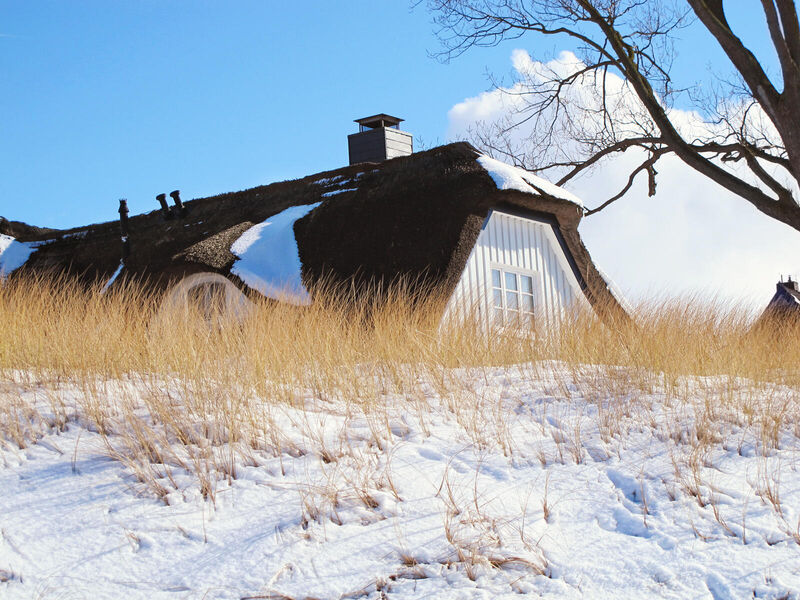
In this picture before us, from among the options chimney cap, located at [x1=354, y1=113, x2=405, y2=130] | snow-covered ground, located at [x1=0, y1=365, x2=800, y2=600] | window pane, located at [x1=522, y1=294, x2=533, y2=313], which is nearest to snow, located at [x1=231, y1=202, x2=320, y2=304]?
window pane, located at [x1=522, y1=294, x2=533, y2=313]

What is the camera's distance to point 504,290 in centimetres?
838

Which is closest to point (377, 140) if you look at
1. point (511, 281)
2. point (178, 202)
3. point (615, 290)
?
point (178, 202)

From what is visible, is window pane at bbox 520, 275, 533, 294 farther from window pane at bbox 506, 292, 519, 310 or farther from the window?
window pane at bbox 506, 292, 519, 310

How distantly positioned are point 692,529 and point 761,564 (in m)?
0.31

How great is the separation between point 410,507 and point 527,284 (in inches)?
230

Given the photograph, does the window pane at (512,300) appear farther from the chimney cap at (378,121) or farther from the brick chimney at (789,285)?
the brick chimney at (789,285)

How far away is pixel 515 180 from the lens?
817 centimetres

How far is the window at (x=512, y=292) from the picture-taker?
8266 millimetres

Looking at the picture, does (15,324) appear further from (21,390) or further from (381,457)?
(381,457)

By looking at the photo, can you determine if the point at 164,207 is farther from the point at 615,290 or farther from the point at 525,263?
the point at 615,290

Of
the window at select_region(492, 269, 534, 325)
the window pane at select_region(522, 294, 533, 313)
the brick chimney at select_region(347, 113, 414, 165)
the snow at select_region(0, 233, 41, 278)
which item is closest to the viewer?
the window at select_region(492, 269, 534, 325)

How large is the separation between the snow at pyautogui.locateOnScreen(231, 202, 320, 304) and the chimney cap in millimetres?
3934

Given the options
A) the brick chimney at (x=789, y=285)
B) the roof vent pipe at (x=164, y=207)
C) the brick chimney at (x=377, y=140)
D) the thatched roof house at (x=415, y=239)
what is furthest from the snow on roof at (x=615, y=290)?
the brick chimney at (x=789, y=285)

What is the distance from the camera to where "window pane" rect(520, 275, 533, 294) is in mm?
8680
